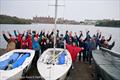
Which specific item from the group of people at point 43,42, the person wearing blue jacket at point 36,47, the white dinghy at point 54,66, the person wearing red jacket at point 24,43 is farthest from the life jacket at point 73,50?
the person wearing red jacket at point 24,43

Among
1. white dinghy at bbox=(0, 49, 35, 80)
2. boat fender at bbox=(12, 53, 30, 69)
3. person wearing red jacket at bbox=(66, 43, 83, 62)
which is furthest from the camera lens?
person wearing red jacket at bbox=(66, 43, 83, 62)

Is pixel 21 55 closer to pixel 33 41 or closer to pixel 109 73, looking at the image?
pixel 33 41

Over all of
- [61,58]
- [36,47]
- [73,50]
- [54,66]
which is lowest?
[54,66]

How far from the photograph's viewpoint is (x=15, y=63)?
9.96 meters

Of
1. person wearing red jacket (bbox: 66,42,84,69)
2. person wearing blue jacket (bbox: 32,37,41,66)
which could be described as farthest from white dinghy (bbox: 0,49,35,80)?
person wearing red jacket (bbox: 66,42,84,69)

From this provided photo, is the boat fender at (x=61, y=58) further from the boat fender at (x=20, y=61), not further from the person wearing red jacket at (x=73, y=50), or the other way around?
the boat fender at (x=20, y=61)

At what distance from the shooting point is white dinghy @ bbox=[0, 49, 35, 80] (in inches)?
329

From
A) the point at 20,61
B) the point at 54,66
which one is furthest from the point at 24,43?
the point at 54,66

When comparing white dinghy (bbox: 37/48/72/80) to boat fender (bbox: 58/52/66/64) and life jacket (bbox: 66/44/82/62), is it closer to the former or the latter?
boat fender (bbox: 58/52/66/64)

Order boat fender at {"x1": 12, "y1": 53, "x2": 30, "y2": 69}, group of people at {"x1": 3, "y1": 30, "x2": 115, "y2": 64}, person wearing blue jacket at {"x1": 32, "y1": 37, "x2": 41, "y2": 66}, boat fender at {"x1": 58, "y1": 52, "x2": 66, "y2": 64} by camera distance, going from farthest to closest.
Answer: group of people at {"x1": 3, "y1": 30, "x2": 115, "y2": 64} → person wearing blue jacket at {"x1": 32, "y1": 37, "x2": 41, "y2": 66} → boat fender at {"x1": 58, "y1": 52, "x2": 66, "y2": 64} → boat fender at {"x1": 12, "y1": 53, "x2": 30, "y2": 69}

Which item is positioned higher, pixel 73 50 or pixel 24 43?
pixel 24 43

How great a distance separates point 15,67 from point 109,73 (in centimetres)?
397

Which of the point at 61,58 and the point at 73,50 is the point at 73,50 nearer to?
the point at 73,50

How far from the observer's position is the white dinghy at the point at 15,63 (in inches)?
329
